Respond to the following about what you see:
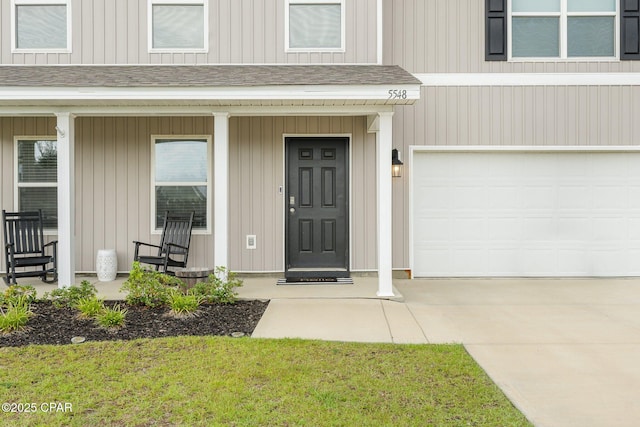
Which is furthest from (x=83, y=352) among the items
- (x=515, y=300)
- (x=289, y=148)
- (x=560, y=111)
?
(x=560, y=111)

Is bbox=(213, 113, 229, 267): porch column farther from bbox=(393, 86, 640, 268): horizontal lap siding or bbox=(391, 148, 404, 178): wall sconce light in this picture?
bbox=(393, 86, 640, 268): horizontal lap siding

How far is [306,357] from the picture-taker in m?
3.68

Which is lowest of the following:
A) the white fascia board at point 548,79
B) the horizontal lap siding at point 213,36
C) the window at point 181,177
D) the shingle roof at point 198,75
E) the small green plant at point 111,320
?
the small green plant at point 111,320

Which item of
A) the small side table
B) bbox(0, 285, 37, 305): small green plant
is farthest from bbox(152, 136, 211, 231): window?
bbox(0, 285, 37, 305): small green plant

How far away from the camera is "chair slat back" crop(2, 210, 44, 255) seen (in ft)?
21.7

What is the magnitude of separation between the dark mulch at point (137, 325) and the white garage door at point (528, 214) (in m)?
3.44

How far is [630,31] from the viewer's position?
733 cm

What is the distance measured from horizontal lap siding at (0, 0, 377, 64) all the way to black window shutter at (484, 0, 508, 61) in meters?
1.87

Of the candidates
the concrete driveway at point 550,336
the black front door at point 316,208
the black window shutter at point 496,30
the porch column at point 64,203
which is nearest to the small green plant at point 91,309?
the porch column at point 64,203

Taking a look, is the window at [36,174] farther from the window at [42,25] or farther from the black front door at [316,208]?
the black front door at [316,208]

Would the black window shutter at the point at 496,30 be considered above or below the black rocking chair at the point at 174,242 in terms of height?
above

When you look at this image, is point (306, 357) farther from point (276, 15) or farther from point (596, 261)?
point (596, 261)

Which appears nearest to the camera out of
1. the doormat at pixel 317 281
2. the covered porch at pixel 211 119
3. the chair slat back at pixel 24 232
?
the covered porch at pixel 211 119

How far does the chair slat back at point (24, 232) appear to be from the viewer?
6602mm
